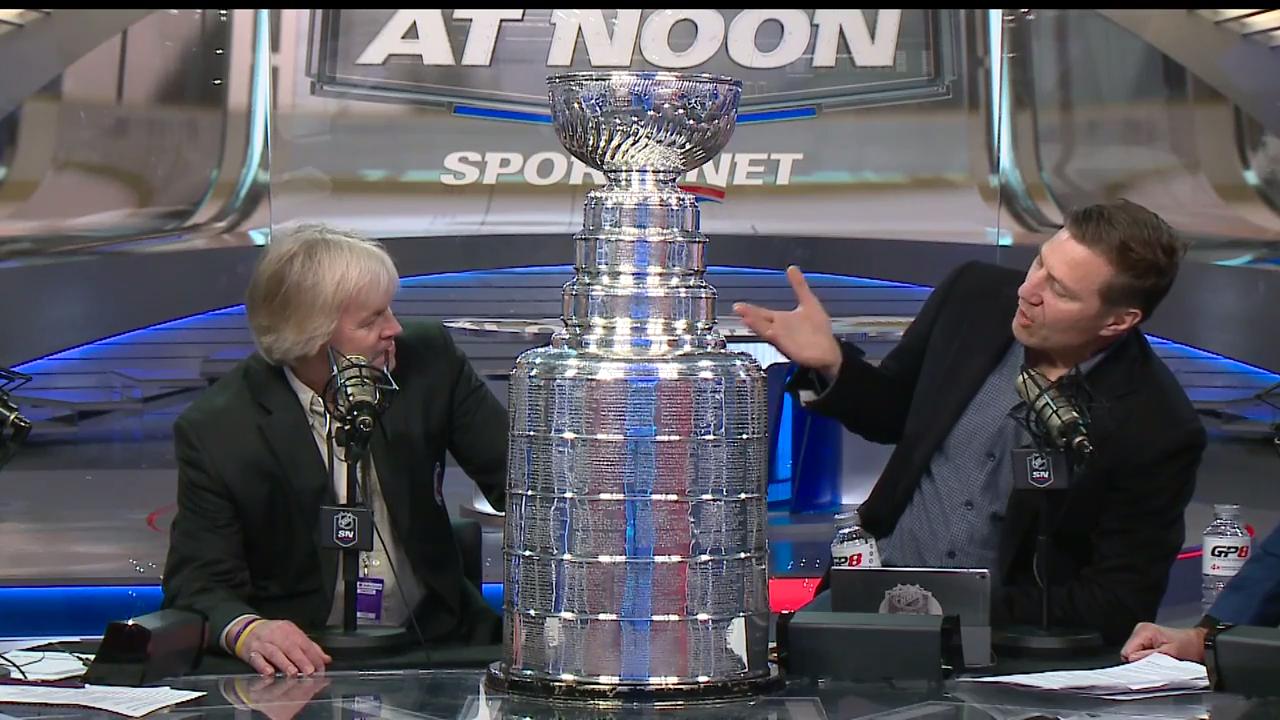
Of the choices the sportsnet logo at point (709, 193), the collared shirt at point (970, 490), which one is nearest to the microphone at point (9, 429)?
the collared shirt at point (970, 490)

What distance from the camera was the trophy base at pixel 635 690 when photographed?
1844 millimetres

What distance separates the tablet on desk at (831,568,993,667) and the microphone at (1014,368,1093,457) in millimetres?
342

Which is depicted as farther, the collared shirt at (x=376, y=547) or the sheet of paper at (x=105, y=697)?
the collared shirt at (x=376, y=547)

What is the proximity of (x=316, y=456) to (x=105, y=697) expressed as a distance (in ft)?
3.42

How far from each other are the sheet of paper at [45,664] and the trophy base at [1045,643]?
1291 mm

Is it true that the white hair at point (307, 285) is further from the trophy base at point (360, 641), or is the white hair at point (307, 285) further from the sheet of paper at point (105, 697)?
the sheet of paper at point (105, 697)

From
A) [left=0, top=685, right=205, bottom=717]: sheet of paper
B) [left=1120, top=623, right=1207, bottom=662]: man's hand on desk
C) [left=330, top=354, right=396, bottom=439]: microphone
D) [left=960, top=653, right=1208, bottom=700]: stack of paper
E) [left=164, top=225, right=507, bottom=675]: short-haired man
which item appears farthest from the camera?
[left=164, top=225, right=507, bottom=675]: short-haired man

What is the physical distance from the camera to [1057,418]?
8.49 ft

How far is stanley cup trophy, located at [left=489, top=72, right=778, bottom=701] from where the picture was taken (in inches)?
73.2

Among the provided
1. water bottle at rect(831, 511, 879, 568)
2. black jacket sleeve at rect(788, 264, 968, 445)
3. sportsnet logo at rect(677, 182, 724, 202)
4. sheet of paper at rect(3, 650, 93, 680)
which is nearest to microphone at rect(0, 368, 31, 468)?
sheet of paper at rect(3, 650, 93, 680)

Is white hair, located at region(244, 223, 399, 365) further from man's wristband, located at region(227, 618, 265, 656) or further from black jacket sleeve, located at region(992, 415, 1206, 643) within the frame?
black jacket sleeve, located at region(992, 415, 1206, 643)

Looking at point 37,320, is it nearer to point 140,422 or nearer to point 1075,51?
point 140,422

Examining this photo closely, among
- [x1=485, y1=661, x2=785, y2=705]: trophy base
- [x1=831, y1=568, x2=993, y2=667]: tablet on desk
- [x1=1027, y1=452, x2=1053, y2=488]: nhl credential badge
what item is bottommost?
[x1=485, y1=661, x2=785, y2=705]: trophy base

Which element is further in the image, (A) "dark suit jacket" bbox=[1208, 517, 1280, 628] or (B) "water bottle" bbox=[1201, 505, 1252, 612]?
(B) "water bottle" bbox=[1201, 505, 1252, 612]
